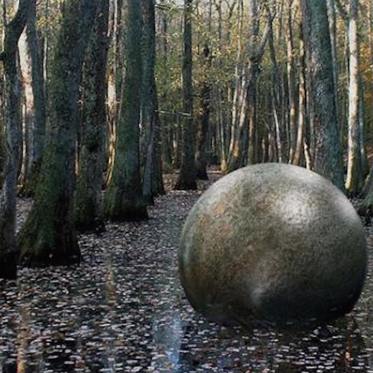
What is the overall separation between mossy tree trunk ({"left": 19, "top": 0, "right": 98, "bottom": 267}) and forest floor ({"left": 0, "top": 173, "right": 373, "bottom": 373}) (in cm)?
59

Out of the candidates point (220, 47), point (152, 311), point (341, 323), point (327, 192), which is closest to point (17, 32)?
point (152, 311)

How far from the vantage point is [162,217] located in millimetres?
22625

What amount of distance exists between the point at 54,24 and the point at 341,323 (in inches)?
1329

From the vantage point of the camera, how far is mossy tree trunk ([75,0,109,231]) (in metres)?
17.6

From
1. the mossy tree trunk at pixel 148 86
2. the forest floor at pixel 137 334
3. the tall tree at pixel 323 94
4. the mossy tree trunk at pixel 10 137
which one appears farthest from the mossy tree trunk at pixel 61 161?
the mossy tree trunk at pixel 148 86

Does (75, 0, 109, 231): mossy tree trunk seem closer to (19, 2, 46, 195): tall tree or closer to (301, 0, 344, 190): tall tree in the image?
(301, 0, 344, 190): tall tree

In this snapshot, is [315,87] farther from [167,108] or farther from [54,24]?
[167,108]

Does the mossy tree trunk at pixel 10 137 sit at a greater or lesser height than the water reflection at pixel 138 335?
greater

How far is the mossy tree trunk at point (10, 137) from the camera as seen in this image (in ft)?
37.9

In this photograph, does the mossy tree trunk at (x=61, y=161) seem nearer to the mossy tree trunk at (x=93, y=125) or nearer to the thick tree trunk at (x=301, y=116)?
the mossy tree trunk at (x=93, y=125)

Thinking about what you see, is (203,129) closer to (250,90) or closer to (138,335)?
(250,90)

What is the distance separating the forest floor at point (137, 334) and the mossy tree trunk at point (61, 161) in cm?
59

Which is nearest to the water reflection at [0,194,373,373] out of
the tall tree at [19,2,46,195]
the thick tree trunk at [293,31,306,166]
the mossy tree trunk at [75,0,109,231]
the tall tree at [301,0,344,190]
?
the tall tree at [301,0,344,190]

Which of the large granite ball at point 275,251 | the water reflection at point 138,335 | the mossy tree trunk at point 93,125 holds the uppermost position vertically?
the mossy tree trunk at point 93,125
